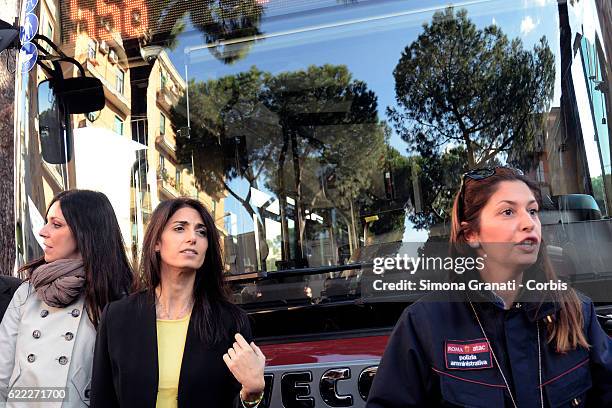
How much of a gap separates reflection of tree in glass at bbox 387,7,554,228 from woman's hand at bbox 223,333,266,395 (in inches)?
55.8

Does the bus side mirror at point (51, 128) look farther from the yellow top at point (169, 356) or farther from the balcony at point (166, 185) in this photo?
the yellow top at point (169, 356)

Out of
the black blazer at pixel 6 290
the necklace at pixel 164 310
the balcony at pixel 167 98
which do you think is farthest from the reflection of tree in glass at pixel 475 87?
the black blazer at pixel 6 290

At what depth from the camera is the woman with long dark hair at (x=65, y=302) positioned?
2.38 m

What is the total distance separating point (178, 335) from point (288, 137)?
1887 mm

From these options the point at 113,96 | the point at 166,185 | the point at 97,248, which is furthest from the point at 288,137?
the point at 97,248

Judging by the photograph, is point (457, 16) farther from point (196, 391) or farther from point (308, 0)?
point (196, 391)

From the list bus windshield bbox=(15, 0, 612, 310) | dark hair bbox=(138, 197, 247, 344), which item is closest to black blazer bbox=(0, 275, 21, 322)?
bus windshield bbox=(15, 0, 612, 310)

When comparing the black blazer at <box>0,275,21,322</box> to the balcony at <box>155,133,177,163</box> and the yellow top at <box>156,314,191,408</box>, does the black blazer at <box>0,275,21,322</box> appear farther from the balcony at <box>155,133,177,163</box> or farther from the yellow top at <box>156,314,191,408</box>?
the balcony at <box>155,133,177,163</box>

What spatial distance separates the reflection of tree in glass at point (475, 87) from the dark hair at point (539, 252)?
4.53 feet

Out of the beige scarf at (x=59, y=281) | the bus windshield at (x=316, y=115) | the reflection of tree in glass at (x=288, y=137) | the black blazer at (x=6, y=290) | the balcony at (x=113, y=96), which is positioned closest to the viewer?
the beige scarf at (x=59, y=281)

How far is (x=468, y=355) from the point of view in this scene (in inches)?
66.2

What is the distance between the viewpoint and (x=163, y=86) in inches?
141

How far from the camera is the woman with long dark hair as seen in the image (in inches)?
93.9

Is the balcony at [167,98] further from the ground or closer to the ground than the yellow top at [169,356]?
further from the ground
